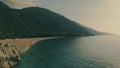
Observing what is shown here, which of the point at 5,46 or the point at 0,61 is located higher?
the point at 5,46

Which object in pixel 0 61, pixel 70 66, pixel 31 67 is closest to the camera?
pixel 0 61

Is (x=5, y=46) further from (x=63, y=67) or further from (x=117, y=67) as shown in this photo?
(x=117, y=67)

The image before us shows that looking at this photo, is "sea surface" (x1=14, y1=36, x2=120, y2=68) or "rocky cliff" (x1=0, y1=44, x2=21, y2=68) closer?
"rocky cliff" (x1=0, y1=44, x2=21, y2=68)

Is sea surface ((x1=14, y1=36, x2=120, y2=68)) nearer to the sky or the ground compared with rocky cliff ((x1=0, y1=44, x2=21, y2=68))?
nearer to the ground

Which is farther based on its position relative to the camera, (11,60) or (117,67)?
(117,67)

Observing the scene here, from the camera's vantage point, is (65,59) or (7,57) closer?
(7,57)

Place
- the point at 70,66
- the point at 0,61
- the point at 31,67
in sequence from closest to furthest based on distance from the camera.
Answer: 1. the point at 0,61
2. the point at 31,67
3. the point at 70,66

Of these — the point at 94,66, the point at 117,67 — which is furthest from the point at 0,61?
the point at 117,67

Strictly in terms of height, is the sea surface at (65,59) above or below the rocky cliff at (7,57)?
below

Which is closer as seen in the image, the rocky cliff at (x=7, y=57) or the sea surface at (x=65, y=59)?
the rocky cliff at (x=7, y=57)

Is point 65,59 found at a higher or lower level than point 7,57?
lower
